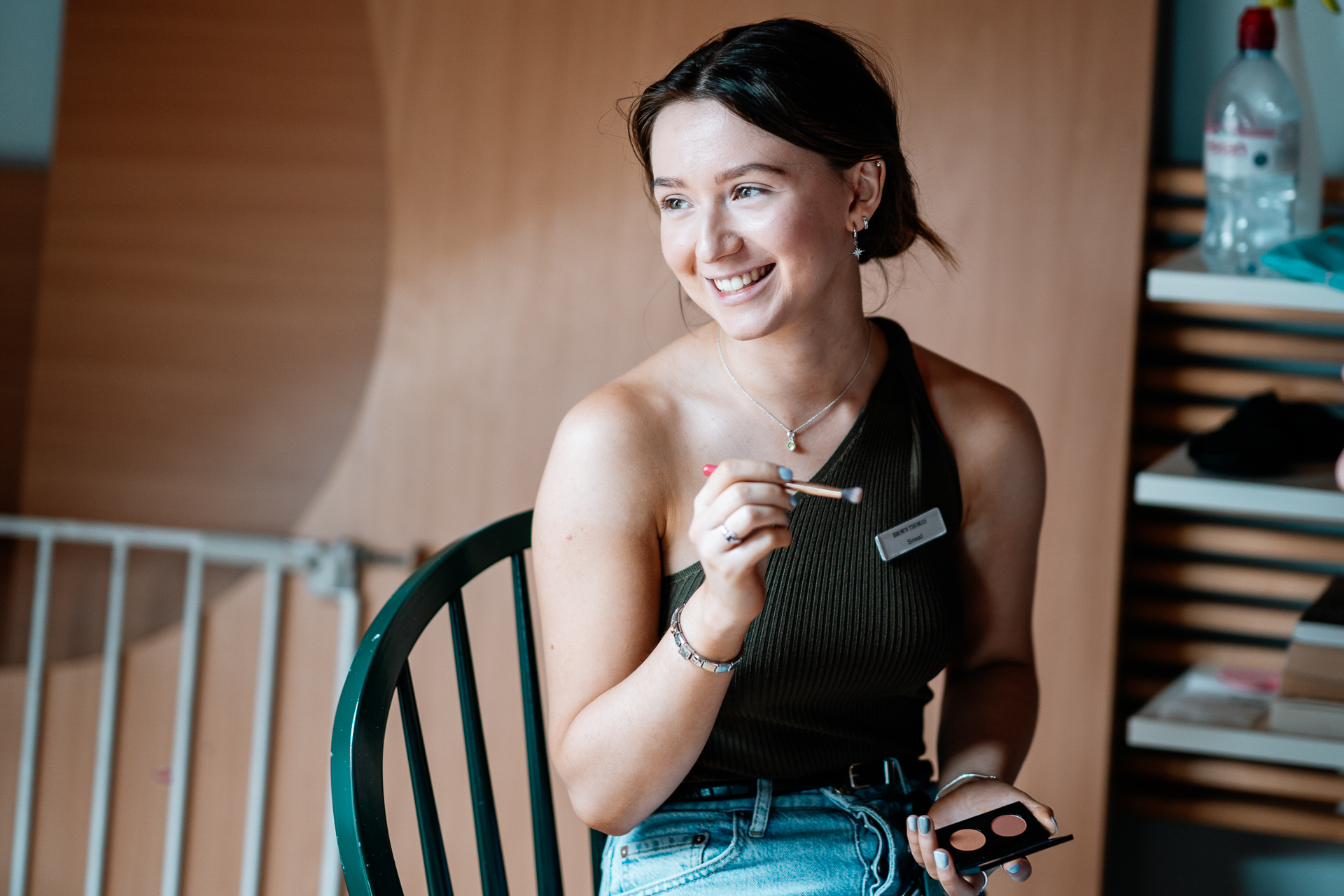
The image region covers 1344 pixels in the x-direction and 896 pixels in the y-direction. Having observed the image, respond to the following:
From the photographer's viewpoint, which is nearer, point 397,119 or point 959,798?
point 959,798

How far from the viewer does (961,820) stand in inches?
46.1

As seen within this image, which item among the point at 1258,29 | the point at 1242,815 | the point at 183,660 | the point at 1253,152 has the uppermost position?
the point at 1258,29

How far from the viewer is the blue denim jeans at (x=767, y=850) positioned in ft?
3.92

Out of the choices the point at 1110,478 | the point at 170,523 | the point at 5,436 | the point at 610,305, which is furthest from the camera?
the point at 5,436

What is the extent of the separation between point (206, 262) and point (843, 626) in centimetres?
167

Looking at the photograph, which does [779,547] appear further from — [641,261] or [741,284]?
[641,261]

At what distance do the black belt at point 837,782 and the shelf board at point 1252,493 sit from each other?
0.50m

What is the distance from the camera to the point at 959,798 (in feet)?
3.96

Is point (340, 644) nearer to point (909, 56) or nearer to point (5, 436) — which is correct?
point (5, 436)

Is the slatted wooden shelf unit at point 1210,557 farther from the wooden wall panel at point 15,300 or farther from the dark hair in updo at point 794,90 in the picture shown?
the wooden wall panel at point 15,300

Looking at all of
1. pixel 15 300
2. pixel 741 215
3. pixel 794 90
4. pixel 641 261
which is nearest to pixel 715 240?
pixel 741 215

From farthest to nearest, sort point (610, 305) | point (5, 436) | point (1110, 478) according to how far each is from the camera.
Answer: point (5, 436), point (610, 305), point (1110, 478)

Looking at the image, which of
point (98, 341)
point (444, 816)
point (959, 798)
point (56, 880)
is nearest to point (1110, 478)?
point (959, 798)

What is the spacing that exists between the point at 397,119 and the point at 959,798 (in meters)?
1.63
